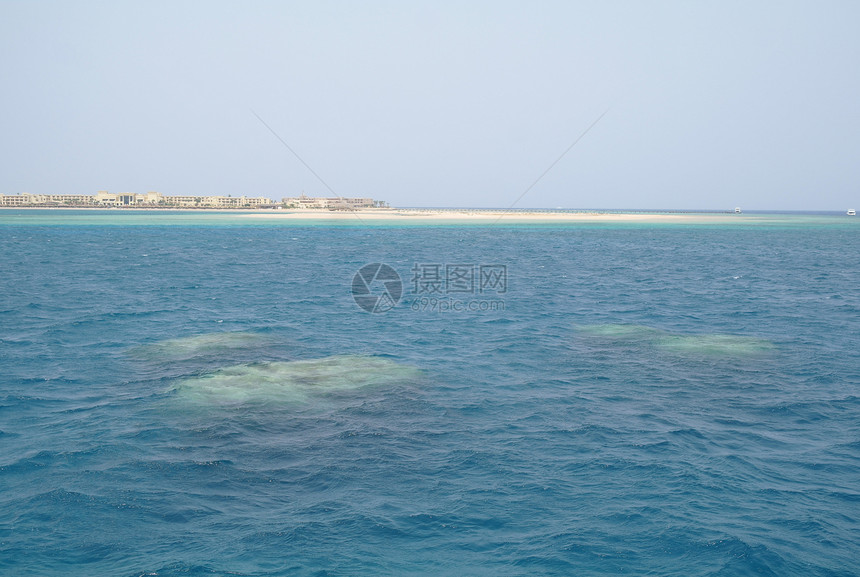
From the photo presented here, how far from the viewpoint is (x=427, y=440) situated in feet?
52.1

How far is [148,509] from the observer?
12.1m

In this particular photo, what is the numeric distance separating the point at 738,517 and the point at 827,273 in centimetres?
5629

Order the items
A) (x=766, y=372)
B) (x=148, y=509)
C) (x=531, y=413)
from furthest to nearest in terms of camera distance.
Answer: (x=766, y=372) → (x=531, y=413) → (x=148, y=509)

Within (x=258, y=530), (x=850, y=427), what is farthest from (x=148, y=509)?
(x=850, y=427)

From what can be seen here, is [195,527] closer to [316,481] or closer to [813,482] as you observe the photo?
[316,481]

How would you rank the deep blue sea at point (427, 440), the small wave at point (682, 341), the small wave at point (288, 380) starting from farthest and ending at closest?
1. the small wave at point (682, 341)
2. the small wave at point (288, 380)
3. the deep blue sea at point (427, 440)

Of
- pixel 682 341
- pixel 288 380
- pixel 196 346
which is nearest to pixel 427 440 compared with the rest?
pixel 288 380

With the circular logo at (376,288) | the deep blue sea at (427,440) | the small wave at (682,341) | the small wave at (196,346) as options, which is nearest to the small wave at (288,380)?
the deep blue sea at (427,440)

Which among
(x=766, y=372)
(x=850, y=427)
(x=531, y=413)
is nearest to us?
(x=850, y=427)

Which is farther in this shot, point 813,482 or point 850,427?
point 850,427

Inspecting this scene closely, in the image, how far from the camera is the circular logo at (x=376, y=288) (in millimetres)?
40066

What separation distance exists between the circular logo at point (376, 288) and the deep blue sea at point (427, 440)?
139 inches

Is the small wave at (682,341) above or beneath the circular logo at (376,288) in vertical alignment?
above

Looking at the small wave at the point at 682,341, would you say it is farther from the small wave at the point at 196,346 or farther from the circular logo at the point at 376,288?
the small wave at the point at 196,346
